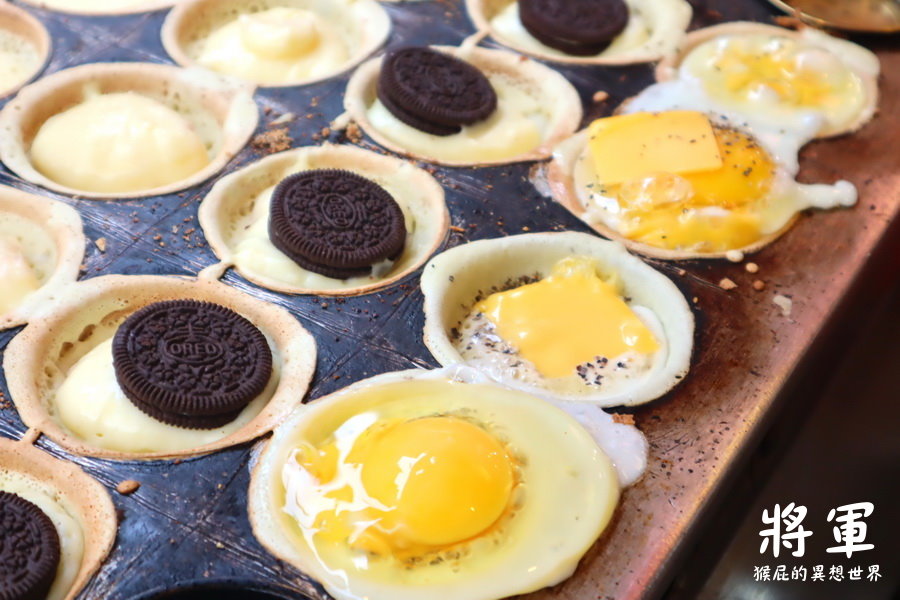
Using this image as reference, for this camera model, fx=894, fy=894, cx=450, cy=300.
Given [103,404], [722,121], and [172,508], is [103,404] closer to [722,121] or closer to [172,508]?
[172,508]

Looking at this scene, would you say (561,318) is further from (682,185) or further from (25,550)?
(25,550)

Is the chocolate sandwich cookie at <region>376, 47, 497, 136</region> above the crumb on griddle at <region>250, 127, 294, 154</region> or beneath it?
above

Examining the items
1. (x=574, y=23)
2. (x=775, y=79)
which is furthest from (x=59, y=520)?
(x=775, y=79)

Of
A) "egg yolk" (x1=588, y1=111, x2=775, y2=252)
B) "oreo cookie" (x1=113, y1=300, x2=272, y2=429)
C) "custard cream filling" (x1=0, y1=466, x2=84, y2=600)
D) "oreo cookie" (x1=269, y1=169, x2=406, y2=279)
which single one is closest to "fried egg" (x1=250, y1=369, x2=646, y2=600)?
"oreo cookie" (x1=113, y1=300, x2=272, y2=429)

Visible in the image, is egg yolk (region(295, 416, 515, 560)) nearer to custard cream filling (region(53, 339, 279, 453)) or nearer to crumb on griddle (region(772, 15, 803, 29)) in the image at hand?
custard cream filling (region(53, 339, 279, 453))

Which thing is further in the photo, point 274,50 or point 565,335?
point 274,50

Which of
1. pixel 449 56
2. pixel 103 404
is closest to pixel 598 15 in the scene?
pixel 449 56
